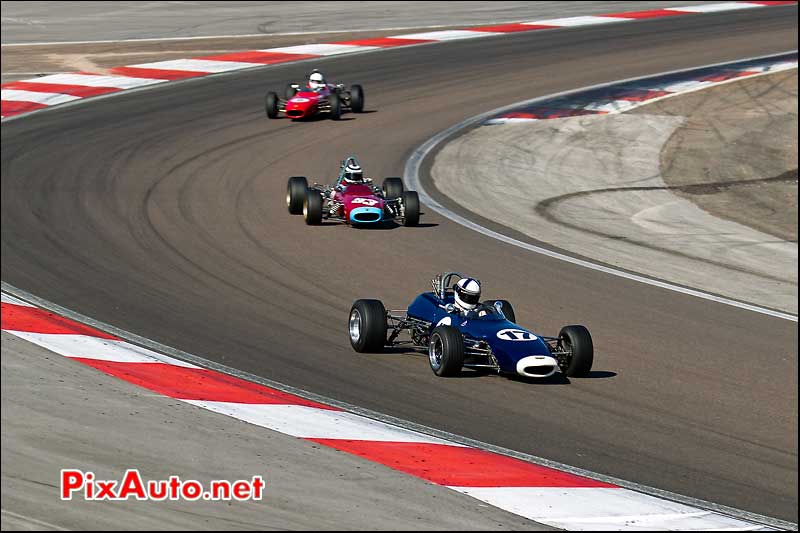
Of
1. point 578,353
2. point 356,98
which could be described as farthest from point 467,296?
point 356,98

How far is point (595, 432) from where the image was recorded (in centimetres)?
1016

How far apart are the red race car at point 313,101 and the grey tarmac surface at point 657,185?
9.46 feet

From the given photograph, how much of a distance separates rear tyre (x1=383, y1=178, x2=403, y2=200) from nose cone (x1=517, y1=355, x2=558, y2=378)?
725 centimetres

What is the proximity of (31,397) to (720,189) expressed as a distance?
15.4m

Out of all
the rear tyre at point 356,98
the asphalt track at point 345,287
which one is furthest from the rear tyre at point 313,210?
the rear tyre at point 356,98

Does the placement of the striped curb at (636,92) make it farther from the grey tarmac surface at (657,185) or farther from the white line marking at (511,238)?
the grey tarmac surface at (657,185)

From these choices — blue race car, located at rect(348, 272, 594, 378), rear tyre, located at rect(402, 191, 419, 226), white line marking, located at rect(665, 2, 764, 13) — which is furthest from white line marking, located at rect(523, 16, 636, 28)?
blue race car, located at rect(348, 272, 594, 378)

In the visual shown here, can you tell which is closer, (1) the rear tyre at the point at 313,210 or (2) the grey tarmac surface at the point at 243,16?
(1) the rear tyre at the point at 313,210

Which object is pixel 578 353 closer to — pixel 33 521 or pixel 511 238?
pixel 33 521

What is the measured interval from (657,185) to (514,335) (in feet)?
36.3

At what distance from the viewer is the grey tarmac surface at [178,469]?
A: 22.5 ft

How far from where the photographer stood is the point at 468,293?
11.8 m

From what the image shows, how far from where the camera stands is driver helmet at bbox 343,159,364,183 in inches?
714

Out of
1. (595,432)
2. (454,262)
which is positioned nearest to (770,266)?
(454,262)
